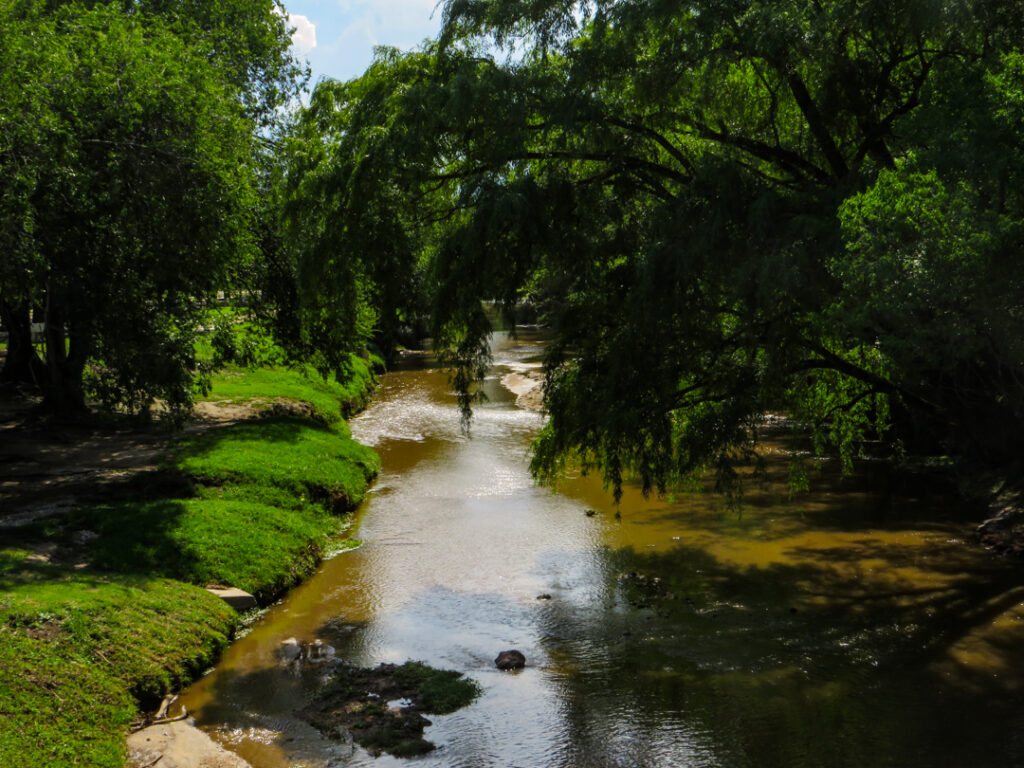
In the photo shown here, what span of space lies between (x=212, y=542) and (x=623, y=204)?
8.73 m

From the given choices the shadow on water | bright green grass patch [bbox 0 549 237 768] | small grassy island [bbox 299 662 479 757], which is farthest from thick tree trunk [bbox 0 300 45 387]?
the shadow on water

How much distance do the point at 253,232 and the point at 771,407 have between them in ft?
43.3

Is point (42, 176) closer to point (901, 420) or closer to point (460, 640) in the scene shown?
point (460, 640)

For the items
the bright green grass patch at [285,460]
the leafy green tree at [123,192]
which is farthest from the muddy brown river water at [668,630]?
the leafy green tree at [123,192]

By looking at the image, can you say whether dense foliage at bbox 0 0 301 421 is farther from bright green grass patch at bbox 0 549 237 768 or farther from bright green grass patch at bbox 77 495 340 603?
bright green grass patch at bbox 0 549 237 768

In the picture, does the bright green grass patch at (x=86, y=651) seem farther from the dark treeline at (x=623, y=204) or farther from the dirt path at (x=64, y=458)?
the dark treeline at (x=623, y=204)

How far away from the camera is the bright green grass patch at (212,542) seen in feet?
47.7

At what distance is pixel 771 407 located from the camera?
1330 cm

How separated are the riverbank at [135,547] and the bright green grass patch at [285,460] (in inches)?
2.0

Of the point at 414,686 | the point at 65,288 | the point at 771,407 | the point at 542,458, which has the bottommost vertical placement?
the point at 414,686

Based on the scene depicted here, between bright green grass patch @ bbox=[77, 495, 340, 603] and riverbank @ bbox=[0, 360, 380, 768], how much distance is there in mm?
33

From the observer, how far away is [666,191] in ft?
45.9

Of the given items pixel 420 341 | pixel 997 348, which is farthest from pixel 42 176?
pixel 420 341

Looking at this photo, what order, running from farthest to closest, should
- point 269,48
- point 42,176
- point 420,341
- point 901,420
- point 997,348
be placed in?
point 420,341
point 269,48
point 901,420
point 42,176
point 997,348
